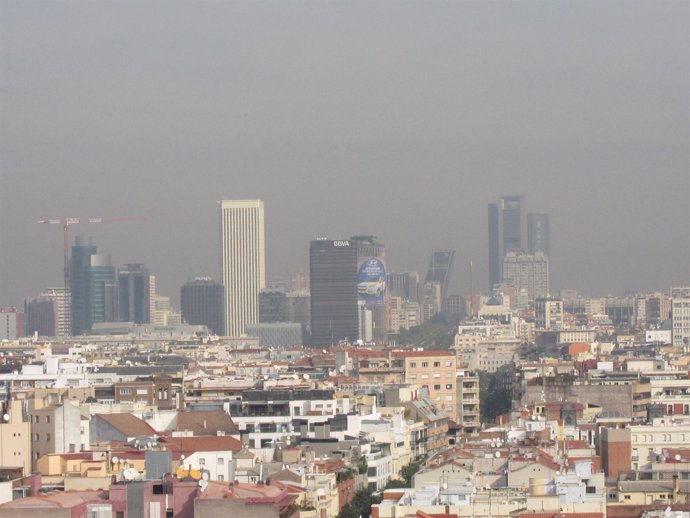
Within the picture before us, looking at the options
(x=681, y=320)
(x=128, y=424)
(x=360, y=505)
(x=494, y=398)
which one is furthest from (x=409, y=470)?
(x=681, y=320)

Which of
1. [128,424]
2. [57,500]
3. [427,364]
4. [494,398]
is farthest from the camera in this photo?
[494,398]

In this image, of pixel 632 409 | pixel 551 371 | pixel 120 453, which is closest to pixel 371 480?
pixel 120 453

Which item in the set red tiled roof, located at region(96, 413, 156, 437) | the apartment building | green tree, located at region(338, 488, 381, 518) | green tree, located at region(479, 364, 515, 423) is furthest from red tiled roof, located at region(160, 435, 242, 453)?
the apartment building

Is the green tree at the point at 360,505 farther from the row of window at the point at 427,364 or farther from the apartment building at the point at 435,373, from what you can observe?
the row of window at the point at 427,364

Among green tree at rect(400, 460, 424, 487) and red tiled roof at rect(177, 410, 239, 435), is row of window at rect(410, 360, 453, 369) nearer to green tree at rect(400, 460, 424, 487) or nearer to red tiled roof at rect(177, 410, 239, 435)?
red tiled roof at rect(177, 410, 239, 435)

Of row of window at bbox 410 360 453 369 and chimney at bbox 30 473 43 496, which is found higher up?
row of window at bbox 410 360 453 369

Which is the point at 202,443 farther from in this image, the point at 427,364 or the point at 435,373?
the point at 427,364

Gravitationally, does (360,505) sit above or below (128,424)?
below

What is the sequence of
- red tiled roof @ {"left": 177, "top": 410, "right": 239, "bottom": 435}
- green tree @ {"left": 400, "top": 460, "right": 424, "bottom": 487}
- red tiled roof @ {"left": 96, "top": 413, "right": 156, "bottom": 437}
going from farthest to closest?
red tiled roof @ {"left": 177, "top": 410, "right": 239, "bottom": 435}, green tree @ {"left": 400, "top": 460, "right": 424, "bottom": 487}, red tiled roof @ {"left": 96, "top": 413, "right": 156, "bottom": 437}

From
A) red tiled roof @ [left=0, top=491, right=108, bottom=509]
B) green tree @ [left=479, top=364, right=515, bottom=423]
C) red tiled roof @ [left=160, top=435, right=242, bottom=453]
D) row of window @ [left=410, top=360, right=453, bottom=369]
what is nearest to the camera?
red tiled roof @ [left=0, top=491, right=108, bottom=509]

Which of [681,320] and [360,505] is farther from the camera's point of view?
[681,320]

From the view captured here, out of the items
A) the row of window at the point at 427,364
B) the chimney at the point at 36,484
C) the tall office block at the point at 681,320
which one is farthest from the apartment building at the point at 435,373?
the tall office block at the point at 681,320

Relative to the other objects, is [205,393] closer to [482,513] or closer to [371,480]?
[371,480]
